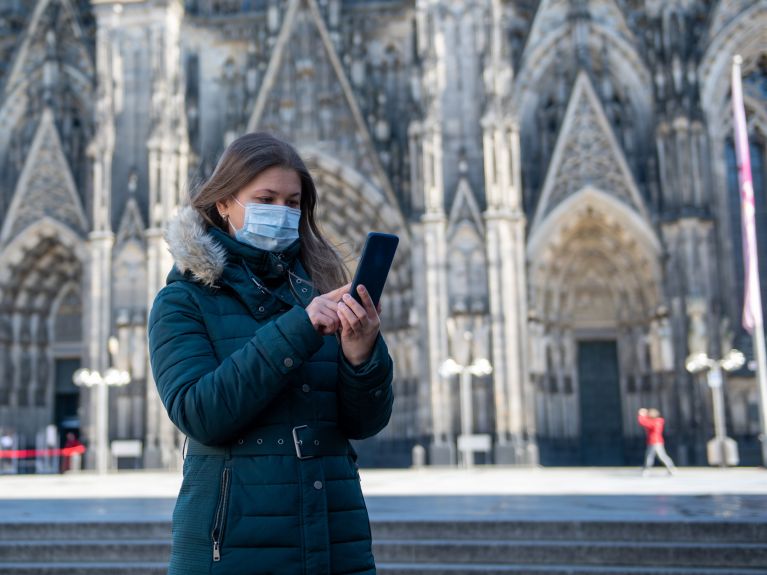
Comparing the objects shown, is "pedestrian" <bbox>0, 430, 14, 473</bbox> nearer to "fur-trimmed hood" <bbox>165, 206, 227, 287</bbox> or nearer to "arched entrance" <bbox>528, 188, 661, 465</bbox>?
"arched entrance" <bbox>528, 188, 661, 465</bbox>

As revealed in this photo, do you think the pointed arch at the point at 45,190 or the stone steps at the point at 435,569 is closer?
the stone steps at the point at 435,569

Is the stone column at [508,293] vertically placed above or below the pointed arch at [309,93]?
below

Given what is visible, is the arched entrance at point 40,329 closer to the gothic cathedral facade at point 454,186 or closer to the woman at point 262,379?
the gothic cathedral facade at point 454,186

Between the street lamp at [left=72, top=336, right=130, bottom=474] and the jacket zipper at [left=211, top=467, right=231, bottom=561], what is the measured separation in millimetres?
22048

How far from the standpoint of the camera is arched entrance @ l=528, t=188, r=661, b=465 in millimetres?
24875

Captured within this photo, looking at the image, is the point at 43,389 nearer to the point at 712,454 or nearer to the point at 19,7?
the point at 19,7

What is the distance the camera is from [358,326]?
218 centimetres

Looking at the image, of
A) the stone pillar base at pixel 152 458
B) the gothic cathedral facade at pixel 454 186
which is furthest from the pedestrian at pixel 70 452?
the stone pillar base at pixel 152 458

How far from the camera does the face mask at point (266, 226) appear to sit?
236 cm

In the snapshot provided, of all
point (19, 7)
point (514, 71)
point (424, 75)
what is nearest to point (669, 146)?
point (514, 71)

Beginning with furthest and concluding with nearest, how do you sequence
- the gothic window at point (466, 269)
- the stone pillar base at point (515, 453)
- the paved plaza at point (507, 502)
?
the gothic window at point (466, 269) < the stone pillar base at point (515, 453) < the paved plaza at point (507, 502)

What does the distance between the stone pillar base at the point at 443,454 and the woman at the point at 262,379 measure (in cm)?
2064

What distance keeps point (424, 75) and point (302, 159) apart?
22.7 m

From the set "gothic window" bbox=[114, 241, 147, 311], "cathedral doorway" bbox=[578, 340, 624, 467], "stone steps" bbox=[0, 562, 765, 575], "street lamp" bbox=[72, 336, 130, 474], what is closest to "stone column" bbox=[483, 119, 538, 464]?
"cathedral doorway" bbox=[578, 340, 624, 467]
